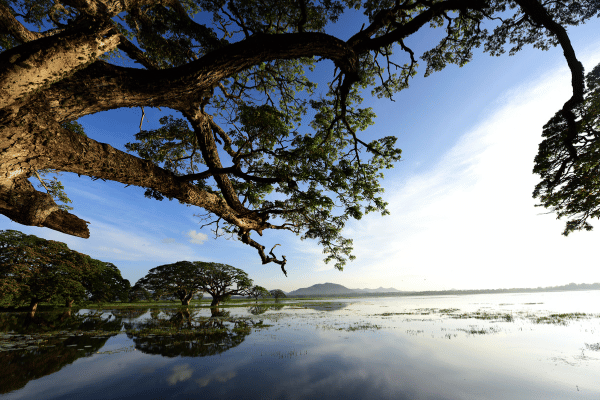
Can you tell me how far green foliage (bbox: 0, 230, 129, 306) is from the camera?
19.2m

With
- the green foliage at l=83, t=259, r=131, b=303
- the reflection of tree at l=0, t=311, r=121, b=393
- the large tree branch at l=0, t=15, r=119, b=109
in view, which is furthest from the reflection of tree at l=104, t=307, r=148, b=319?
the large tree branch at l=0, t=15, r=119, b=109

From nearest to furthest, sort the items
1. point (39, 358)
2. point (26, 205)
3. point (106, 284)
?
point (26, 205), point (39, 358), point (106, 284)

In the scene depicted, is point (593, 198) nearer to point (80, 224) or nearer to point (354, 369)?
point (354, 369)

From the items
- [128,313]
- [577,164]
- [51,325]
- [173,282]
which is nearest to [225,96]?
[577,164]

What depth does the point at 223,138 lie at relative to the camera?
8773mm

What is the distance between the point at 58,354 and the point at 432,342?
15.8 meters

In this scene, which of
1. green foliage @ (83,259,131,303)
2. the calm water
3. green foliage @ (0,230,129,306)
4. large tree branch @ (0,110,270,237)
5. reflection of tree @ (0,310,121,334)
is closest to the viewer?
large tree branch @ (0,110,270,237)

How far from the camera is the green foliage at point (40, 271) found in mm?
19234

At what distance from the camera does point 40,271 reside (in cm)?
2067

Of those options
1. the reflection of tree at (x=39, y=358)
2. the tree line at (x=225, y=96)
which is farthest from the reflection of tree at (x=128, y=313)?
the tree line at (x=225, y=96)

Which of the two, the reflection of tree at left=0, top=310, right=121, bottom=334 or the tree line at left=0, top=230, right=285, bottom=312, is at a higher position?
the tree line at left=0, top=230, right=285, bottom=312

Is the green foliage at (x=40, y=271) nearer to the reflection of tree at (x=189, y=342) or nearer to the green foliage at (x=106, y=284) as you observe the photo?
the green foliage at (x=106, y=284)

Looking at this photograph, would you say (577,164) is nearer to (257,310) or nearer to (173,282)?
(257,310)

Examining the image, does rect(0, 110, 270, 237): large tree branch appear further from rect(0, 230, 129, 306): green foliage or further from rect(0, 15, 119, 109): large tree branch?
rect(0, 230, 129, 306): green foliage
